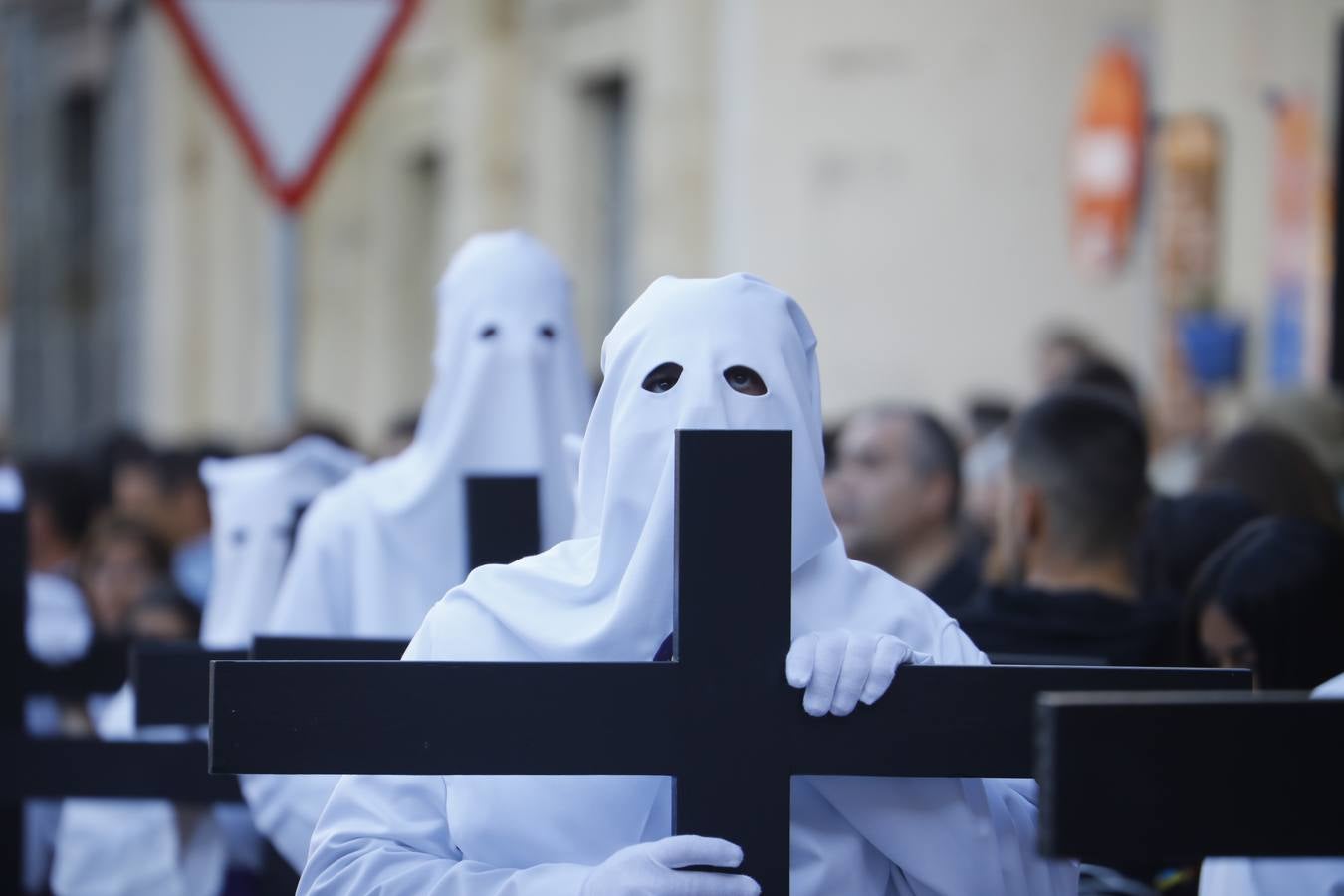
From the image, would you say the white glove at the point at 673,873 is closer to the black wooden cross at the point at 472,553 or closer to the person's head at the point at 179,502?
the black wooden cross at the point at 472,553

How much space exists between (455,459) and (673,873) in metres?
1.95

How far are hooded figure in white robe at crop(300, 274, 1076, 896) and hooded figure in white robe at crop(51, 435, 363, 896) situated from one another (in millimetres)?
2046

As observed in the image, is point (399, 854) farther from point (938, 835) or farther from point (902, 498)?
point (902, 498)

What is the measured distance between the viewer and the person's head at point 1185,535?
4684mm

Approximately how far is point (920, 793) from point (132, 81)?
67.8 ft

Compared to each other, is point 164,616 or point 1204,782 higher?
point 1204,782

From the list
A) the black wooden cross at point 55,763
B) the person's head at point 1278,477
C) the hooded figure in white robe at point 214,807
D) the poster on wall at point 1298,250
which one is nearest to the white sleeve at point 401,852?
the black wooden cross at point 55,763

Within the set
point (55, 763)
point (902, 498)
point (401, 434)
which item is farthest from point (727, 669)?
point (401, 434)

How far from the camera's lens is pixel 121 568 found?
718 cm

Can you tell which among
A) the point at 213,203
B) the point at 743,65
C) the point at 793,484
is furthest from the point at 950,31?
the point at 213,203

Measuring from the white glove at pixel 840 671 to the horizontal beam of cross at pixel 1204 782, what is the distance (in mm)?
311

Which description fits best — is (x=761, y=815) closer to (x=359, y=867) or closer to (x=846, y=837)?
(x=846, y=837)

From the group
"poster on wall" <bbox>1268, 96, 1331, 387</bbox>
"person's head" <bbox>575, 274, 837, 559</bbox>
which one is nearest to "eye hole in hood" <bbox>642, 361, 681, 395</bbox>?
"person's head" <bbox>575, 274, 837, 559</bbox>

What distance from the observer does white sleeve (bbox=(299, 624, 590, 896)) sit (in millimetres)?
2392
